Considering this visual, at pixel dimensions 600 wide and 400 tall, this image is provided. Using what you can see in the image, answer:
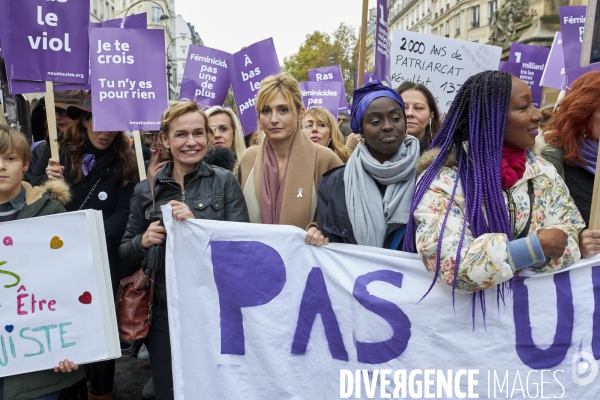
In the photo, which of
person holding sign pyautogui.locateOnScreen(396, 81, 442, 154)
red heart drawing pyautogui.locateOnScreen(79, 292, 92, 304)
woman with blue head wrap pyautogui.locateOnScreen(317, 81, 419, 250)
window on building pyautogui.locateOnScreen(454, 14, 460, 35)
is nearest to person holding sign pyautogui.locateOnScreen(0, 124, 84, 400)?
red heart drawing pyautogui.locateOnScreen(79, 292, 92, 304)

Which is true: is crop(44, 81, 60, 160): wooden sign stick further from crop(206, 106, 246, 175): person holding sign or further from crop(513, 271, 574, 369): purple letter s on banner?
crop(513, 271, 574, 369): purple letter s on banner

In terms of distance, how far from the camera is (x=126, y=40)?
3.86 meters

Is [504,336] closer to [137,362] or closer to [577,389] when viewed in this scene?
[577,389]

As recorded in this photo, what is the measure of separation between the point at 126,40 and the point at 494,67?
11.5 ft

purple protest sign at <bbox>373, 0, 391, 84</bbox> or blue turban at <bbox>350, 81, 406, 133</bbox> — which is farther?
purple protest sign at <bbox>373, 0, 391, 84</bbox>

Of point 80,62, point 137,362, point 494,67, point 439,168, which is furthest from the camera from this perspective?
point 494,67

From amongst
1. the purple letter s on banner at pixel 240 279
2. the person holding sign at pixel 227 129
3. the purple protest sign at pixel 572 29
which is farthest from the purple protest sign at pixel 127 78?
the purple protest sign at pixel 572 29

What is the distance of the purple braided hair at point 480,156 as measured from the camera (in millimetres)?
2320

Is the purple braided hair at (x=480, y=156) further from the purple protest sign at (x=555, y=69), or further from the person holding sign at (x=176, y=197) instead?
the purple protest sign at (x=555, y=69)

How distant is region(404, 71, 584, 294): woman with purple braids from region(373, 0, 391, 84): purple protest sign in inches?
125

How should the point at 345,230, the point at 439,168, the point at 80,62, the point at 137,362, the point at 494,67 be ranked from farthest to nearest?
1. the point at 494,67
2. the point at 137,362
3. the point at 80,62
4. the point at 345,230
5. the point at 439,168

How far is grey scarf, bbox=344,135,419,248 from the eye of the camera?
261 cm

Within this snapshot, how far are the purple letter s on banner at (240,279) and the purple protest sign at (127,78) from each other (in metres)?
1.46

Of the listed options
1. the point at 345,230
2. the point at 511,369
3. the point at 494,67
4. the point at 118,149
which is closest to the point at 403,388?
the point at 511,369
